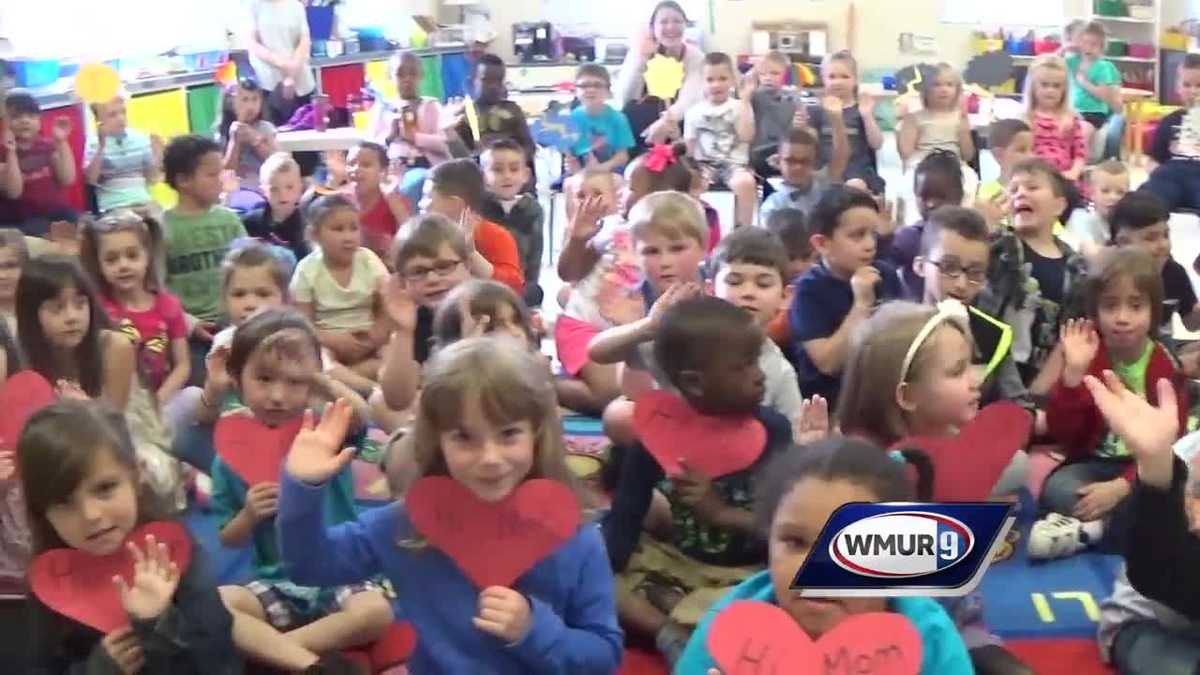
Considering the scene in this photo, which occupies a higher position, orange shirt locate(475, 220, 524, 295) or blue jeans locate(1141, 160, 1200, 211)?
orange shirt locate(475, 220, 524, 295)

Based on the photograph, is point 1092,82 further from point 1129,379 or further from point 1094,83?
point 1129,379

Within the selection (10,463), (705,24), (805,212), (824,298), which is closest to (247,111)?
(805,212)

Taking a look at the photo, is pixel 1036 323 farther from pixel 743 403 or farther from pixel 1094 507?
pixel 743 403

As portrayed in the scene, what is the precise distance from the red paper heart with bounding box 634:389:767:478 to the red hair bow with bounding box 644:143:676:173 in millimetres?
2277

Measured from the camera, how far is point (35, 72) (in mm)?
6020

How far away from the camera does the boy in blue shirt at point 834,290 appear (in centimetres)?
306

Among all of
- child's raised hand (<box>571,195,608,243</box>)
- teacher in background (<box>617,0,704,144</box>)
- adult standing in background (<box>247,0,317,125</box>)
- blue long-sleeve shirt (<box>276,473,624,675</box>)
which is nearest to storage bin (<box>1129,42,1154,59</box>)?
teacher in background (<box>617,0,704,144</box>)

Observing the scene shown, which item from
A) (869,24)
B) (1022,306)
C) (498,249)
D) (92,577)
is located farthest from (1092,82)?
(92,577)

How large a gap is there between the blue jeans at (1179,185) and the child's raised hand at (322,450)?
14.7ft

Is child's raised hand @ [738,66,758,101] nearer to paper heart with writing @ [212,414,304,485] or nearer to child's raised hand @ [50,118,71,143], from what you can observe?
child's raised hand @ [50,118,71,143]

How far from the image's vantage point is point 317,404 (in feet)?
8.12

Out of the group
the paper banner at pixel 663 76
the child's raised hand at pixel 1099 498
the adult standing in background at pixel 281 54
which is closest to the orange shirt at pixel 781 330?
the child's raised hand at pixel 1099 498

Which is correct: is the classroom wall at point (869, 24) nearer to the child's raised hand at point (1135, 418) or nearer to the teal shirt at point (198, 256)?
the teal shirt at point (198, 256)

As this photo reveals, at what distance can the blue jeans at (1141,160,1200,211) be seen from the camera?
525 cm
